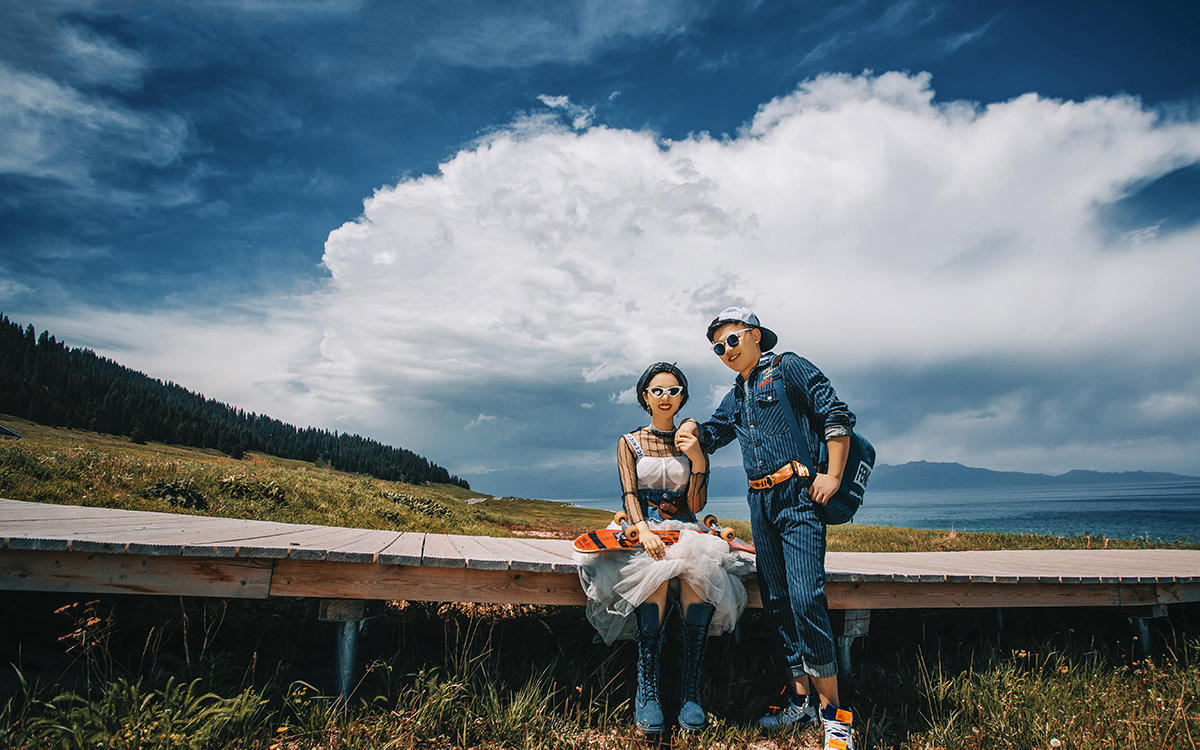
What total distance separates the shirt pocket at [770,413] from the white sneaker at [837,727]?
1.73 metres

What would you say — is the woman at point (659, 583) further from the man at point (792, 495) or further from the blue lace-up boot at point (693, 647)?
the man at point (792, 495)

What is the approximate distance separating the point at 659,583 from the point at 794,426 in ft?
4.64

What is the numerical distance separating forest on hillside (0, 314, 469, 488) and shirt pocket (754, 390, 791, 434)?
115557mm

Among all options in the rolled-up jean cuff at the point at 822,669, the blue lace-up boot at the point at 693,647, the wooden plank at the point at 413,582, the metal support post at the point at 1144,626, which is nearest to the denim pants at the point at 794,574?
the rolled-up jean cuff at the point at 822,669

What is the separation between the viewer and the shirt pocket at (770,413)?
13.1 feet

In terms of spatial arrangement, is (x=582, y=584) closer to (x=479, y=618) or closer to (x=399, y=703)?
(x=399, y=703)

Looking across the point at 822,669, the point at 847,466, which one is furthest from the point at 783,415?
the point at 822,669

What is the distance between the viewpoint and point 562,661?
4.91 meters

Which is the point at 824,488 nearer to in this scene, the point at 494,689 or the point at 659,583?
the point at 659,583

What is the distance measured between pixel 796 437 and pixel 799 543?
0.71 m

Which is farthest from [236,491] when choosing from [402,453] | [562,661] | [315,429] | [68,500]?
[315,429]

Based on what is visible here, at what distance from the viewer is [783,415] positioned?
4004 mm

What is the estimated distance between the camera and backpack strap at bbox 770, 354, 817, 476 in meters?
3.90

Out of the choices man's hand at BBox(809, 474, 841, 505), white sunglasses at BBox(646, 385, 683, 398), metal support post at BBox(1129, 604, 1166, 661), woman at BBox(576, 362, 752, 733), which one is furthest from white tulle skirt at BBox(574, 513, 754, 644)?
metal support post at BBox(1129, 604, 1166, 661)
